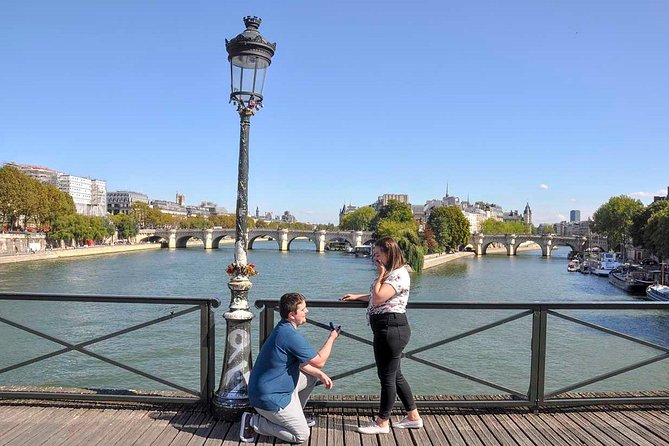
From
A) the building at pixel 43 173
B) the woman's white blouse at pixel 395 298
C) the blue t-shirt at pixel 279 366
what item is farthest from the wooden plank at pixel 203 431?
the building at pixel 43 173

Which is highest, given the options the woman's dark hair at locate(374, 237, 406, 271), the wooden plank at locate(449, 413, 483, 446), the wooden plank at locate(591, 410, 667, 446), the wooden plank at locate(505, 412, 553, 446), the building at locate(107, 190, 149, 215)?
the building at locate(107, 190, 149, 215)

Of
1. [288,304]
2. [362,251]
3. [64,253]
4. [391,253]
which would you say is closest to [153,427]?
[288,304]

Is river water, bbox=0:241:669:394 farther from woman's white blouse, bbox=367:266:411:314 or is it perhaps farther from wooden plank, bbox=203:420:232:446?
wooden plank, bbox=203:420:232:446

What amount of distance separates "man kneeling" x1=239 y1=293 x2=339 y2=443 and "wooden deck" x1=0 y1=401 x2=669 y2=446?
0.18m

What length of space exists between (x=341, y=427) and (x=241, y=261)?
1.73 meters

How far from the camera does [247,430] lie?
4.69m

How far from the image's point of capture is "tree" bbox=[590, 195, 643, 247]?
77.8 meters

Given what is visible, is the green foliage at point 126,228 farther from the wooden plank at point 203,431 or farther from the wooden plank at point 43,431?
the wooden plank at point 203,431

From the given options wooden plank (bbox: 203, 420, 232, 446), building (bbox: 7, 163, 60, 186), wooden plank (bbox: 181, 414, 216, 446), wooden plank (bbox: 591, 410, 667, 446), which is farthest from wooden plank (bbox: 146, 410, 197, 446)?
building (bbox: 7, 163, 60, 186)

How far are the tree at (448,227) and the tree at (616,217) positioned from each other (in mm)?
20198

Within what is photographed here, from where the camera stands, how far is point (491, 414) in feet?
17.5

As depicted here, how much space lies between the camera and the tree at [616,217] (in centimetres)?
7781

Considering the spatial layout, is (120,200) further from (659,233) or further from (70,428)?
(70,428)

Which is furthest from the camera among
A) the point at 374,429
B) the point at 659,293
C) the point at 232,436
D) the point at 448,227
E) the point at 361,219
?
Result: the point at 361,219
